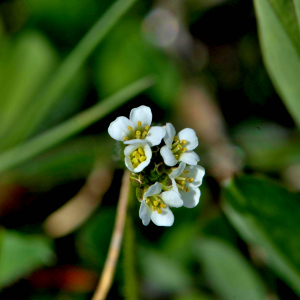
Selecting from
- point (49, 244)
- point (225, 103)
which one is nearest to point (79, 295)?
point (49, 244)

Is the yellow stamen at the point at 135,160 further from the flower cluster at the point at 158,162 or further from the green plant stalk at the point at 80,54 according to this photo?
the green plant stalk at the point at 80,54

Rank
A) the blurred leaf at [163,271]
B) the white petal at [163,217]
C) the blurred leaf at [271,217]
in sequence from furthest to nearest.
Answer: the blurred leaf at [163,271] → the blurred leaf at [271,217] → the white petal at [163,217]

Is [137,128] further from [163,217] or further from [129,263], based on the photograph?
[129,263]

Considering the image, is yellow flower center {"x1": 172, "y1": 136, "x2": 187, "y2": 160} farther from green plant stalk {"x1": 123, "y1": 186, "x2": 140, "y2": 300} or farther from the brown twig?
green plant stalk {"x1": 123, "y1": 186, "x2": 140, "y2": 300}

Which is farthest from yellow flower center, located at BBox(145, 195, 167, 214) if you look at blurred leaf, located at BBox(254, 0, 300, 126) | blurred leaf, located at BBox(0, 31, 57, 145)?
blurred leaf, located at BBox(0, 31, 57, 145)

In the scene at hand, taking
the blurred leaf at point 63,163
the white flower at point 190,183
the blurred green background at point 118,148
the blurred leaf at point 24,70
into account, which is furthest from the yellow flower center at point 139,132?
the blurred leaf at point 24,70
